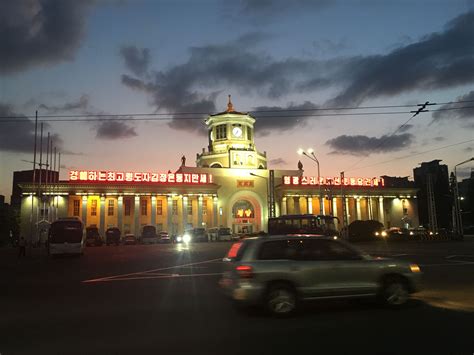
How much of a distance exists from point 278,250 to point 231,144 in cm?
7236

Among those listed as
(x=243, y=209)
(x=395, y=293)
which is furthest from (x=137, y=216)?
(x=395, y=293)

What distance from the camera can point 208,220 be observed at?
75188 millimetres

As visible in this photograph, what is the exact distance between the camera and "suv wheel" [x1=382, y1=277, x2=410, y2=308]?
8.66 meters

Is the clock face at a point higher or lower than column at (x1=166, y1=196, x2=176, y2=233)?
higher

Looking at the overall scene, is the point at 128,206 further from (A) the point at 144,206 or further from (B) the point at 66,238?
(B) the point at 66,238

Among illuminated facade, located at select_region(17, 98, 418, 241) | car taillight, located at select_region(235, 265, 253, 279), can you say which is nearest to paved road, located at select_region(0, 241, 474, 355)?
car taillight, located at select_region(235, 265, 253, 279)

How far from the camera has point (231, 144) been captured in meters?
80.3

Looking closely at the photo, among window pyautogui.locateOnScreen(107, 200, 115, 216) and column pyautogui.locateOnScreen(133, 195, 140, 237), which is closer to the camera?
column pyautogui.locateOnScreen(133, 195, 140, 237)

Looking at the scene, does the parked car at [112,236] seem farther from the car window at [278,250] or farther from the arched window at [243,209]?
the car window at [278,250]

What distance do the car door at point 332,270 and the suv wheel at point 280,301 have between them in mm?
324

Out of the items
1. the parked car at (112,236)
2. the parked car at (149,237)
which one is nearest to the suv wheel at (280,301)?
the parked car at (149,237)

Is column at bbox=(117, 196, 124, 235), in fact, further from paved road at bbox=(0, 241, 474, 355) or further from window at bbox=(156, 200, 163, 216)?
paved road at bbox=(0, 241, 474, 355)

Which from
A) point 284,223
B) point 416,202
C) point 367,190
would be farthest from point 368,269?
point 416,202

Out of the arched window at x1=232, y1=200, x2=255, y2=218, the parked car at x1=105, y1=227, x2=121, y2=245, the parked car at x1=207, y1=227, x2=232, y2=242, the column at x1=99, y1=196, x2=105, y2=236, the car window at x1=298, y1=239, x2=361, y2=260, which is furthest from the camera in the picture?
the arched window at x1=232, y1=200, x2=255, y2=218
